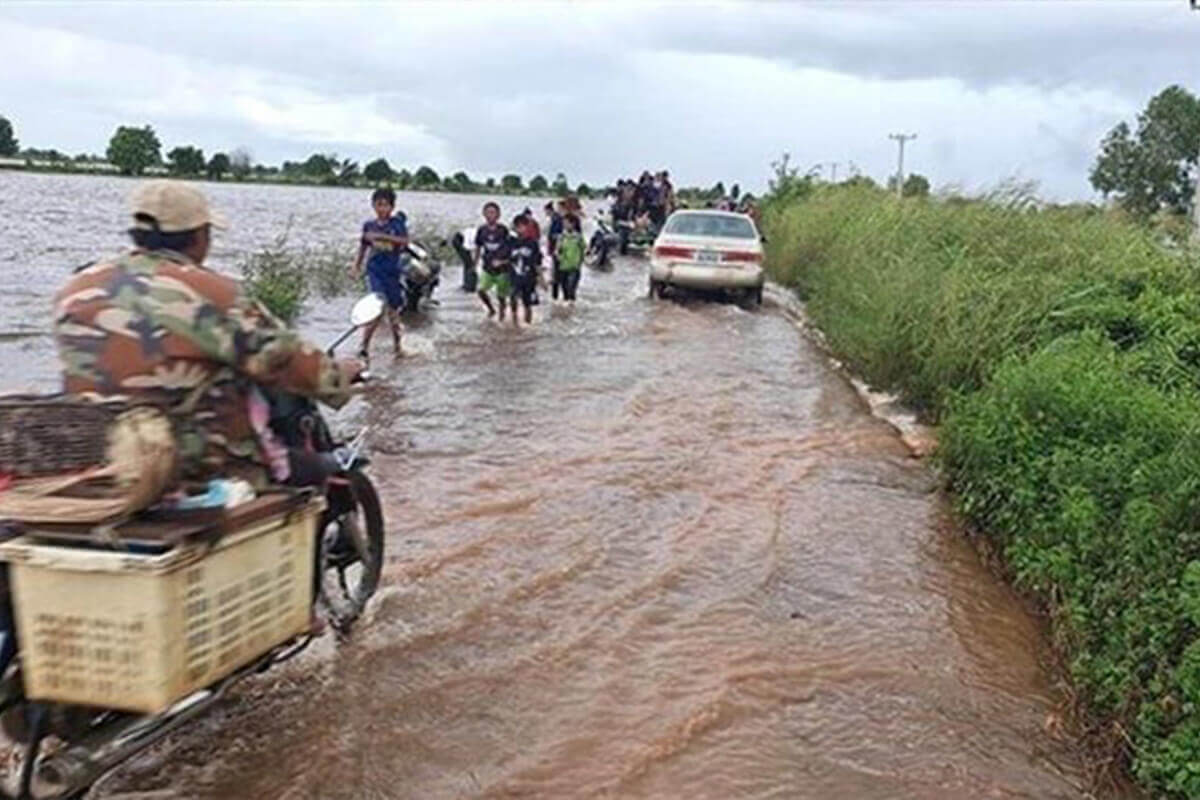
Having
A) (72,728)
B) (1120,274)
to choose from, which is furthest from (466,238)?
(72,728)

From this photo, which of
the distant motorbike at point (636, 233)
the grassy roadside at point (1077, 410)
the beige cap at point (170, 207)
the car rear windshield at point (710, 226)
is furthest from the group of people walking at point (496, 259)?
the distant motorbike at point (636, 233)

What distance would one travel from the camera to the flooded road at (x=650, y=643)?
4852 millimetres

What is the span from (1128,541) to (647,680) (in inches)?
84.0

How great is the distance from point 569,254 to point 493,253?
3.47 metres

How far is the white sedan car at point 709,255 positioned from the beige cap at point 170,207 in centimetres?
1716

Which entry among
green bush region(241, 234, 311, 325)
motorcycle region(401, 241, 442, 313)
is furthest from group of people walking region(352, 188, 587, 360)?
green bush region(241, 234, 311, 325)

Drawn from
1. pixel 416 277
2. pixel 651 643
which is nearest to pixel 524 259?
pixel 416 277

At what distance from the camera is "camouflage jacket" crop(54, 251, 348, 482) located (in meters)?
3.87

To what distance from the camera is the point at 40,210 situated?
4547cm

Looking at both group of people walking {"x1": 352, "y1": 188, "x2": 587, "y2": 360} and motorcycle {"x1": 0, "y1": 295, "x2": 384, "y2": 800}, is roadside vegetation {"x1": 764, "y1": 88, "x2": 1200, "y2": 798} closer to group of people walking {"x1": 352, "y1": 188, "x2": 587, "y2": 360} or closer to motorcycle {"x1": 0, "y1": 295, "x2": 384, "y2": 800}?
motorcycle {"x1": 0, "y1": 295, "x2": 384, "y2": 800}

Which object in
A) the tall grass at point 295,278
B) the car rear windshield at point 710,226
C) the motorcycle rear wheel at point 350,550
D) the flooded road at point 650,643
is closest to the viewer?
the flooded road at point 650,643

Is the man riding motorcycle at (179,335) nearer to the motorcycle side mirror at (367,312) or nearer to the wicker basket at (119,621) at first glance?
the wicker basket at (119,621)

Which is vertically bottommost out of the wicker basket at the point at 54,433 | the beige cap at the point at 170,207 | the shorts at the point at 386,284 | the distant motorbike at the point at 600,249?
the distant motorbike at the point at 600,249

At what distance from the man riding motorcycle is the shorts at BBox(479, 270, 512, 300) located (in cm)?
1312
